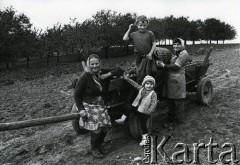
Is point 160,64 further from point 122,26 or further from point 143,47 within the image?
point 122,26

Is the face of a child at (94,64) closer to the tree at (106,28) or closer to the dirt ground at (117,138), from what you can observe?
the dirt ground at (117,138)

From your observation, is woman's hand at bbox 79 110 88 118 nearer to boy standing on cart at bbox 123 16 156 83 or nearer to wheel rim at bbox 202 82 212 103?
boy standing on cart at bbox 123 16 156 83

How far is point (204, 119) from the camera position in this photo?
6.43 m

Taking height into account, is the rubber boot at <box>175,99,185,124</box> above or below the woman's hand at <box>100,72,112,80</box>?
below

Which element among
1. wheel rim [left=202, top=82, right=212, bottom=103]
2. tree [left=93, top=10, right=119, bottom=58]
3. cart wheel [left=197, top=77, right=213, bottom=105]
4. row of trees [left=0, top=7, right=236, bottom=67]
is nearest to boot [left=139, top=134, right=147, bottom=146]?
cart wheel [left=197, top=77, right=213, bottom=105]

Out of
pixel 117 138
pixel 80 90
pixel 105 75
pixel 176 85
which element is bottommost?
pixel 117 138

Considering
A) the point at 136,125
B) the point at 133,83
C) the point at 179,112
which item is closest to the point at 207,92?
the point at 179,112

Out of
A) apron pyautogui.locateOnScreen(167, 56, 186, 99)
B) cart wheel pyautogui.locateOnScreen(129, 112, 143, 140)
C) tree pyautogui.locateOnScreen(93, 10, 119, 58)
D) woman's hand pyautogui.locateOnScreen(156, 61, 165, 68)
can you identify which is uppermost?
tree pyautogui.locateOnScreen(93, 10, 119, 58)

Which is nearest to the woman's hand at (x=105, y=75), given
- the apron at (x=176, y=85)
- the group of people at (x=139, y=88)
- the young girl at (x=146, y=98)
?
the group of people at (x=139, y=88)

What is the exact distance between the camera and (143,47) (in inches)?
223

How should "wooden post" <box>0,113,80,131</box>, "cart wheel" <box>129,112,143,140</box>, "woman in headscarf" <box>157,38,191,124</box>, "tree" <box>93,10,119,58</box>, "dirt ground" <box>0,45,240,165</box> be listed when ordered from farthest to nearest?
"tree" <box>93,10,119,58</box> → "woman in headscarf" <box>157,38,191,124</box> → "cart wheel" <box>129,112,143,140</box> → "dirt ground" <box>0,45,240,165</box> → "wooden post" <box>0,113,80,131</box>

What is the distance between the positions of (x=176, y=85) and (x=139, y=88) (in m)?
1.26

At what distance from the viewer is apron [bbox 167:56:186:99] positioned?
19.5 feet

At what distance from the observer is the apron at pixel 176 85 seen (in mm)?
5949
